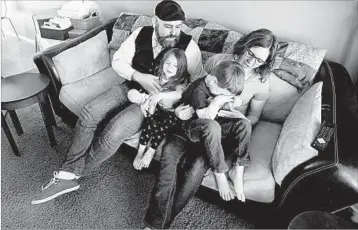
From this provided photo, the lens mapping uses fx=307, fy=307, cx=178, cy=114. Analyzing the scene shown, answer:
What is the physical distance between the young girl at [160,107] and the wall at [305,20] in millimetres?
713

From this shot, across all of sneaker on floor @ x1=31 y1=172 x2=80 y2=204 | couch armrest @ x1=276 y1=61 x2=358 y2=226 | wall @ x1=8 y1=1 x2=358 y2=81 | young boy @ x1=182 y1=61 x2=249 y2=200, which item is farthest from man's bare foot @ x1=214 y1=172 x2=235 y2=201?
wall @ x1=8 y1=1 x2=358 y2=81

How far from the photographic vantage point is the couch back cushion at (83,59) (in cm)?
197

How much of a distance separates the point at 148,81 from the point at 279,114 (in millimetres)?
781

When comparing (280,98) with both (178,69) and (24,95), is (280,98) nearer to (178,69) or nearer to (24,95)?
(178,69)

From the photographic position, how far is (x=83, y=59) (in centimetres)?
206

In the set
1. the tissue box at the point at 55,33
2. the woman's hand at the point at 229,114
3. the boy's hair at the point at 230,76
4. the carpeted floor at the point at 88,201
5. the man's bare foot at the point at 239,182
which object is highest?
the boy's hair at the point at 230,76

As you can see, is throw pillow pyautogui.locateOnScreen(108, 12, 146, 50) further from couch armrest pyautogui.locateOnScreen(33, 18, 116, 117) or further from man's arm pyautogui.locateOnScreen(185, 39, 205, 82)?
man's arm pyautogui.locateOnScreen(185, 39, 205, 82)

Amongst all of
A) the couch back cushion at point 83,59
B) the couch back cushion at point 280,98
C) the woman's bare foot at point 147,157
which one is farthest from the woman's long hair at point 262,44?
the couch back cushion at point 83,59

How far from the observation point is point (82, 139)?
1641mm

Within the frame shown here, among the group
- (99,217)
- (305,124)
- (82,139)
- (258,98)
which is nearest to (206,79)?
(258,98)

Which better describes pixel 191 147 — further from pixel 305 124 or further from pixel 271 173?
pixel 305 124

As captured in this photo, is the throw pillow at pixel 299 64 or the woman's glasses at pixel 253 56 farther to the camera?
the throw pillow at pixel 299 64

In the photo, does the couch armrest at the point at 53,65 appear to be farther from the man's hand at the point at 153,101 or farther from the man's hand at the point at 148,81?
the man's hand at the point at 153,101

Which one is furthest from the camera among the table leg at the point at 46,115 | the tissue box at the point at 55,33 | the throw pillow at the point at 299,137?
the tissue box at the point at 55,33
